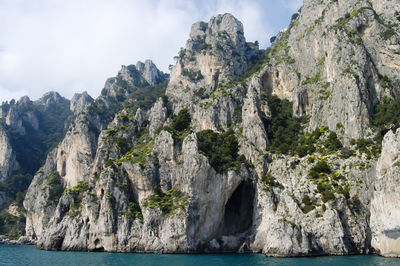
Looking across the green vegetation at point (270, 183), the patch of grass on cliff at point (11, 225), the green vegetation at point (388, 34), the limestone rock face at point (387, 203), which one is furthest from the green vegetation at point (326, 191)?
the patch of grass on cliff at point (11, 225)

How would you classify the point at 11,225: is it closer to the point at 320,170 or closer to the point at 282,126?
the point at 282,126

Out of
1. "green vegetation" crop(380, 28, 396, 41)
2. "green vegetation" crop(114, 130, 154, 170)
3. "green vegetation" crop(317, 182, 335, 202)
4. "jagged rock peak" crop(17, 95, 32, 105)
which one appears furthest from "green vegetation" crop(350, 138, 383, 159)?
"jagged rock peak" crop(17, 95, 32, 105)

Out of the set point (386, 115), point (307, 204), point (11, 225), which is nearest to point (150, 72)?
point (11, 225)

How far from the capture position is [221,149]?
6712 cm

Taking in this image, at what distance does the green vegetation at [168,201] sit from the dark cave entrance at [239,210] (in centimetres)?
959

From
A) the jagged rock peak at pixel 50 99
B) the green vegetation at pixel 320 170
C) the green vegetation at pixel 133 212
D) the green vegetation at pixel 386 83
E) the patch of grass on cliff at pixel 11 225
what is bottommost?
the patch of grass on cliff at pixel 11 225

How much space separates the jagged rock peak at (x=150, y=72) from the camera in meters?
152

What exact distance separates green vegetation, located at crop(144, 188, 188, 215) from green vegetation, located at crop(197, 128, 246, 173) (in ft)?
26.9

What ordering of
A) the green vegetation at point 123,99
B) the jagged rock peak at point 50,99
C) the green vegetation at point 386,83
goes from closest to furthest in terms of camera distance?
the green vegetation at point 386,83 → the green vegetation at point 123,99 → the jagged rock peak at point 50,99

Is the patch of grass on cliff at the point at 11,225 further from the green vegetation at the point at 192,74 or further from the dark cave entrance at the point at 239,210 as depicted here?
the dark cave entrance at the point at 239,210

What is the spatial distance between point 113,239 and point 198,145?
873 inches

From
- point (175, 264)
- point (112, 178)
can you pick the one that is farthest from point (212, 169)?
point (175, 264)

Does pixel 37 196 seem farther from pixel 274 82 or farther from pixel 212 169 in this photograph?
pixel 274 82

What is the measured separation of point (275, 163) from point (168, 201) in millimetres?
20624
